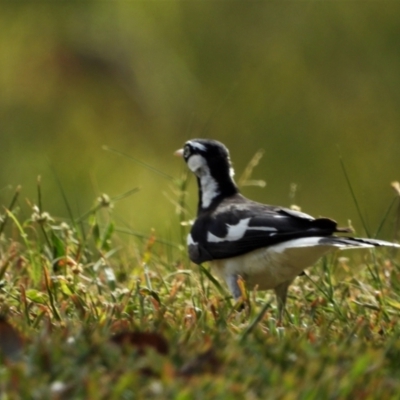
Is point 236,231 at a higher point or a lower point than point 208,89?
higher

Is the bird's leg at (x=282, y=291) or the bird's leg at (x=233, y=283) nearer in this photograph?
the bird's leg at (x=282, y=291)

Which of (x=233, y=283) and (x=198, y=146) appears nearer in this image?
(x=233, y=283)

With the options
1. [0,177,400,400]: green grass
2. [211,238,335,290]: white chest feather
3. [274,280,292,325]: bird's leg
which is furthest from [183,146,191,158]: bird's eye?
[274,280,292,325]: bird's leg

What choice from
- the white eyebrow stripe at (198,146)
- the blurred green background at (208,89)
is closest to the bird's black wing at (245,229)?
the white eyebrow stripe at (198,146)

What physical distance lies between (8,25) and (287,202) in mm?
4342

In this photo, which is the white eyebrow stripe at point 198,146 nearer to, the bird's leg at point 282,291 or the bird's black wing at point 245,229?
the bird's black wing at point 245,229

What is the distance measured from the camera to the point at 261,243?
17.8 feet

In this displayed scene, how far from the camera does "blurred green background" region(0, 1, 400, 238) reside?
44.4 feet

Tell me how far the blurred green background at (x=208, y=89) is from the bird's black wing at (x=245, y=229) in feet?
23.3

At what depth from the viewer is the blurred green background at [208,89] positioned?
13547 millimetres

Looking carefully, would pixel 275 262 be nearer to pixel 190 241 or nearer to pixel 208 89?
pixel 190 241

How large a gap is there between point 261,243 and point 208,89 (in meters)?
9.67

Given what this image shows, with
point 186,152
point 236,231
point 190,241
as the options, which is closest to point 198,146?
point 186,152

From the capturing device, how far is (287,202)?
1277 centimetres
